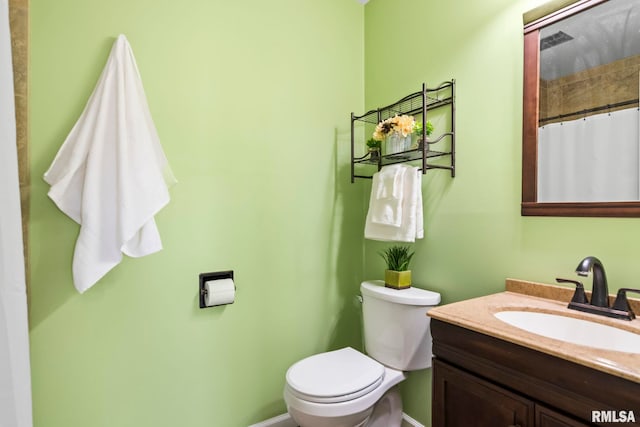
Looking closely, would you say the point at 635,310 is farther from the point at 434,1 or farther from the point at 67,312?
the point at 67,312

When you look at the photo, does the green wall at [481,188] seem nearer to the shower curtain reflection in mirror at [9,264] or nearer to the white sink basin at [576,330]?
the white sink basin at [576,330]

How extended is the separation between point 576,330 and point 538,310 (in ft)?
0.37

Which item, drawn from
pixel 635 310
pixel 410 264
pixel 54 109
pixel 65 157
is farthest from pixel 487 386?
pixel 54 109

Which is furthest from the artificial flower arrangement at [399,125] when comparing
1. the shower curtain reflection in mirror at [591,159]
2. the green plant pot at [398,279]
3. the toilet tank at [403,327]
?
the toilet tank at [403,327]

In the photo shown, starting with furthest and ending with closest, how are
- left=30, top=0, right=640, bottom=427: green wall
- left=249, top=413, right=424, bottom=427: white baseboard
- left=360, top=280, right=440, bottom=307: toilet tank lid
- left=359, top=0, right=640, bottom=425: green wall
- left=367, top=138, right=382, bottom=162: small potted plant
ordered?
left=367, top=138, right=382, bottom=162: small potted plant → left=249, top=413, right=424, bottom=427: white baseboard → left=360, top=280, right=440, bottom=307: toilet tank lid → left=30, top=0, right=640, bottom=427: green wall → left=359, top=0, right=640, bottom=425: green wall

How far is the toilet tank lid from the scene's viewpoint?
149cm

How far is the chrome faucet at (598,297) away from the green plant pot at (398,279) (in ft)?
2.19

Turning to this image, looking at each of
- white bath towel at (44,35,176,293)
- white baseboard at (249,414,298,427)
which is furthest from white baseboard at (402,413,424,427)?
white bath towel at (44,35,176,293)

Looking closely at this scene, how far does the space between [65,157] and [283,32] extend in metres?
1.24

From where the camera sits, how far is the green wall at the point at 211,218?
1290 millimetres

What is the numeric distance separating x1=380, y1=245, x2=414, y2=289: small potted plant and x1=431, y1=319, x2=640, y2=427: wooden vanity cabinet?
51 cm

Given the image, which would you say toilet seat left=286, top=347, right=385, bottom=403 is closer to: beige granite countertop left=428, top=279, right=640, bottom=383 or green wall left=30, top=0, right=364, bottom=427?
green wall left=30, top=0, right=364, bottom=427

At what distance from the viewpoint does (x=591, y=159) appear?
112 centimetres

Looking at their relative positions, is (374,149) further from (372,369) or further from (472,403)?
(472,403)
